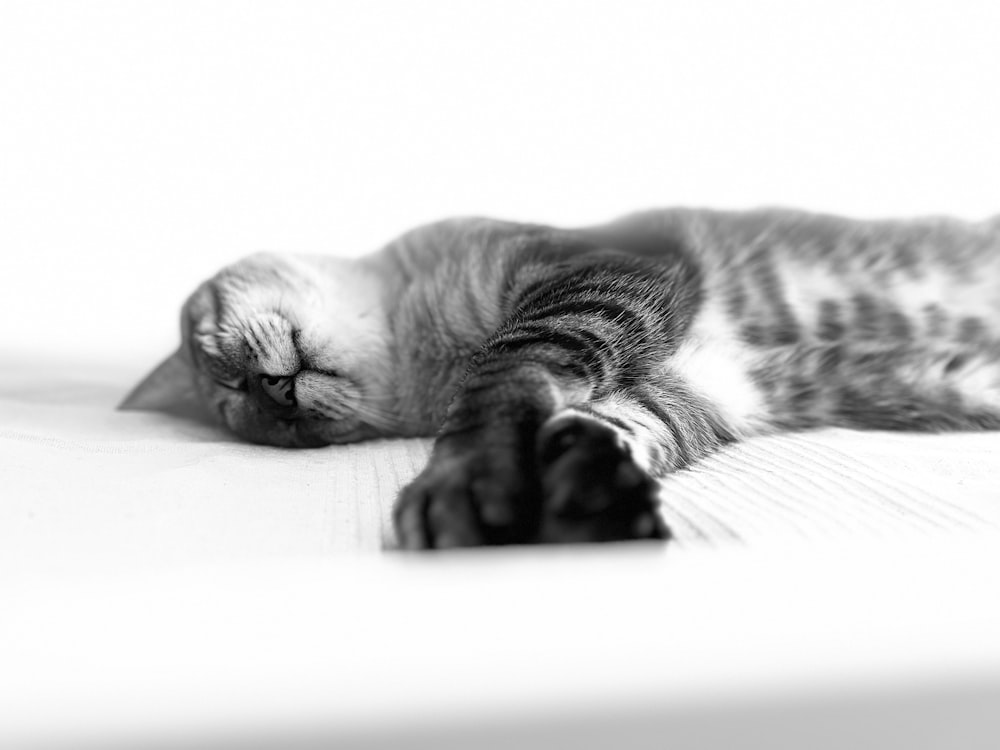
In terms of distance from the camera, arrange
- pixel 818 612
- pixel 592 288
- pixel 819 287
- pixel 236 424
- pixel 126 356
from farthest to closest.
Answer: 1. pixel 126 356
2. pixel 819 287
3. pixel 236 424
4. pixel 592 288
5. pixel 818 612

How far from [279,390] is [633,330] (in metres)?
0.60

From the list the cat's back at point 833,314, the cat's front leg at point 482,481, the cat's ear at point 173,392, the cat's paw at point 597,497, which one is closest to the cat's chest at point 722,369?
the cat's back at point 833,314

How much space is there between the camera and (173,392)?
1596mm

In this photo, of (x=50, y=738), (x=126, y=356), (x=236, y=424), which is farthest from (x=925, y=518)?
(x=126, y=356)

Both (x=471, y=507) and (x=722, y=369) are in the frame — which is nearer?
(x=471, y=507)

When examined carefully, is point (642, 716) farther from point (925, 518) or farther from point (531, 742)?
point (925, 518)

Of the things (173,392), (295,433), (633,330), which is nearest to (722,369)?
(633,330)

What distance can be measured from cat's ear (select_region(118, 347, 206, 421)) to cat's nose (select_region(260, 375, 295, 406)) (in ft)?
0.69

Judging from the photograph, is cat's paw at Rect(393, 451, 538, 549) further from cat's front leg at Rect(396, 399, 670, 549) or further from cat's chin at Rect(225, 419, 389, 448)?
cat's chin at Rect(225, 419, 389, 448)

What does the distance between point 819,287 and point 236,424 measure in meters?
1.09

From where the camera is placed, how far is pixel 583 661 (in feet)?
1.60

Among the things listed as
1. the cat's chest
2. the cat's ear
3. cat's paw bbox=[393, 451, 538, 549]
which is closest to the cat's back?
the cat's chest

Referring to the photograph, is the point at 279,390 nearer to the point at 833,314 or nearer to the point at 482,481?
the point at 482,481

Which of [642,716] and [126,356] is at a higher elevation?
[642,716]
